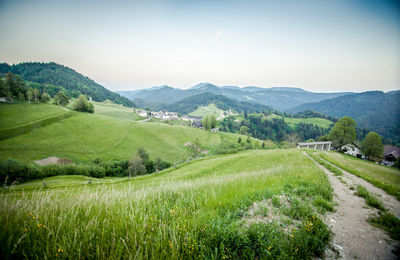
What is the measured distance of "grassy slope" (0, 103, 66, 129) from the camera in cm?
4333

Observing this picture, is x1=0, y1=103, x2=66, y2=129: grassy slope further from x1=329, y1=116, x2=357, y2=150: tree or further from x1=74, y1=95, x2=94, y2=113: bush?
x1=329, y1=116, x2=357, y2=150: tree

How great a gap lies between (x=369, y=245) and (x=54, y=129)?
78.0 metres

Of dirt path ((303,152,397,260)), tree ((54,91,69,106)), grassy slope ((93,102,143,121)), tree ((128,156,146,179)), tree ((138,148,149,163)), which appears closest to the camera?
dirt path ((303,152,397,260))

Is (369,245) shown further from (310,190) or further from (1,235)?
(1,235)

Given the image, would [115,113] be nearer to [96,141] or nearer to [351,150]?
[96,141]

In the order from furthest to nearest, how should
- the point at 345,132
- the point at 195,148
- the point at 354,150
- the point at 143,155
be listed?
the point at 195,148 → the point at 143,155 → the point at 354,150 → the point at 345,132

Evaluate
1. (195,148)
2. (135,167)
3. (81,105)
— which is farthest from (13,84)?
(195,148)

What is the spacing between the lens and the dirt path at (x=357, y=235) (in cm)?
284

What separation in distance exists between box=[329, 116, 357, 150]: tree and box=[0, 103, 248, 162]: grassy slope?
2008 inches

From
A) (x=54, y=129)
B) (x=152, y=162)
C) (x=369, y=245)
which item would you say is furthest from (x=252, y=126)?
(x=369, y=245)

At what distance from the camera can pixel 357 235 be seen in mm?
3375

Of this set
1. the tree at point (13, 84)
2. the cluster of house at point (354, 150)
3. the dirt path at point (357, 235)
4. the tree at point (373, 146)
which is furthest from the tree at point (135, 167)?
the tree at point (373, 146)

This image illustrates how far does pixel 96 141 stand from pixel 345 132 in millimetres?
88089

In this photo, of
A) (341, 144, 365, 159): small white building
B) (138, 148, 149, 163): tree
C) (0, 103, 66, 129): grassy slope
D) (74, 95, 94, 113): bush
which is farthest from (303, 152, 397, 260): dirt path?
(74, 95, 94, 113): bush
